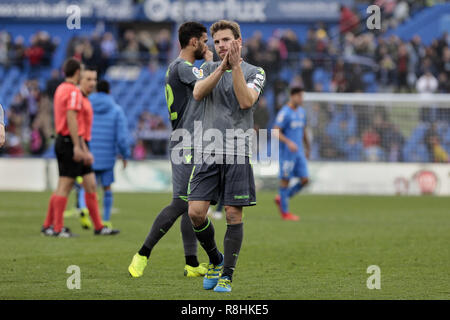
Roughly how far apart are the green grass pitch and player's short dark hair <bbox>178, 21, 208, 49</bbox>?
82.7 inches

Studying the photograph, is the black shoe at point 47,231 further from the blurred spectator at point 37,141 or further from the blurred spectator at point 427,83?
the blurred spectator at point 427,83

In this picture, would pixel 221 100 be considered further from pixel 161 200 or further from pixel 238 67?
pixel 161 200

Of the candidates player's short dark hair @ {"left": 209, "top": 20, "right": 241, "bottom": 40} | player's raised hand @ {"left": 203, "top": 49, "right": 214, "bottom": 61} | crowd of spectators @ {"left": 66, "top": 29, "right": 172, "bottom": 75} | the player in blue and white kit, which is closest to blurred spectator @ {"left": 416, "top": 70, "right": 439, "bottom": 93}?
crowd of spectators @ {"left": 66, "top": 29, "right": 172, "bottom": 75}

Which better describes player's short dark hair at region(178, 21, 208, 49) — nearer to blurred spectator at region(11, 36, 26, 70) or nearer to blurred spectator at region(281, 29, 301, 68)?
blurred spectator at region(281, 29, 301, 68)

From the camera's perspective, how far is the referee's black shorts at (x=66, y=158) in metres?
10.2

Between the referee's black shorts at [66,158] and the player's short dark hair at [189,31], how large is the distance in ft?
11.8

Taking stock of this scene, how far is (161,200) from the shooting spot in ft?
59.3

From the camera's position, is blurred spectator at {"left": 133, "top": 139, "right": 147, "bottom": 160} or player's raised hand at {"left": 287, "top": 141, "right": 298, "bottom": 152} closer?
player's raised hand at {"left": 287, "top": 141, "right": 298, "bottom": 152}

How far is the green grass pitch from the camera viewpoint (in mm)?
6277

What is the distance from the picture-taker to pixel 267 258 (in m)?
8.50

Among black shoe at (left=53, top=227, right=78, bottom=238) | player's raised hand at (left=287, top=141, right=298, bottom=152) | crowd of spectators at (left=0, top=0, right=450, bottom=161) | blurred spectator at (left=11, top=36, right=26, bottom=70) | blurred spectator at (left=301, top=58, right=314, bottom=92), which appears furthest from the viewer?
blurred spectator at (left=11, top=36, right=26, bottom=70)

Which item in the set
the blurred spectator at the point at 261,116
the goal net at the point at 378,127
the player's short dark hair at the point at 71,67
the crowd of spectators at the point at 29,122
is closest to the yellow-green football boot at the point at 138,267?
the player's short dark hair at the point at 71,67

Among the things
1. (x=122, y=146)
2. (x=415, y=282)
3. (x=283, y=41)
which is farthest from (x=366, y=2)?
(x=415, y=282)
